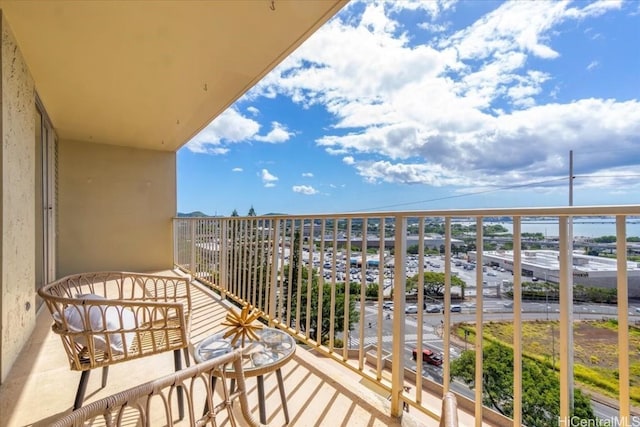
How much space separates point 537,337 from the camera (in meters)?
1.18

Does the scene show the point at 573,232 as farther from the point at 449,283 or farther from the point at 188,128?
the point at 188,128

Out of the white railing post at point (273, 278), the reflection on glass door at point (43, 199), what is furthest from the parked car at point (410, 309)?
the reflection on glass door at point (43, 199)

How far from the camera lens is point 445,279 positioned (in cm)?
142

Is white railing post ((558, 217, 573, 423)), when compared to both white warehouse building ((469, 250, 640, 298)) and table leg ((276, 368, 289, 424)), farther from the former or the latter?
table leg ((276, 368, 289, 424))

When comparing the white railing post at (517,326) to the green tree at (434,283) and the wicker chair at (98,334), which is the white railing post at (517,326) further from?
the wicker chair at (98,334)

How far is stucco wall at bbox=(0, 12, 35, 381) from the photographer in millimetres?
2119

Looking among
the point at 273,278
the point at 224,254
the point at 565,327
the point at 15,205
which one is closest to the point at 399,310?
the point at 565,327

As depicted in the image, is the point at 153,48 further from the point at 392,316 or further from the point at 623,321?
the point at 623,321

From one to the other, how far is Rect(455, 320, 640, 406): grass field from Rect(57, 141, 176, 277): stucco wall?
20.6ft

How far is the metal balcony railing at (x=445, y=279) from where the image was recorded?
3.36 feet

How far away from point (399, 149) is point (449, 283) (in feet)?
130

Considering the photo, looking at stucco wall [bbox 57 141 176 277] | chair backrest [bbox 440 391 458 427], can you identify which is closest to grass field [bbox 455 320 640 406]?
chair backrest [bbox 440 391 458 427]

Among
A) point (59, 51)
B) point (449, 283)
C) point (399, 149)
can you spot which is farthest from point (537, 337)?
point (399, 149)

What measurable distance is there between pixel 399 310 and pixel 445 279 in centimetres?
31
